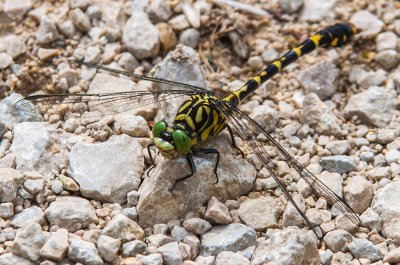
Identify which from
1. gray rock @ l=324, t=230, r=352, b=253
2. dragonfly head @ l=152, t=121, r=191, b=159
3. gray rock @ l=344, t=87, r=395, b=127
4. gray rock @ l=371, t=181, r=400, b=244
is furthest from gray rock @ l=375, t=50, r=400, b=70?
dragonfly head @ l=152, t=121, r=191, b=159

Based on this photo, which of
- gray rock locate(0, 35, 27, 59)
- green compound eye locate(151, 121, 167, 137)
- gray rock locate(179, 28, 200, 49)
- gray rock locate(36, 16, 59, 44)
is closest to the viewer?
green compound eye locate(151, 121, 167, 137)

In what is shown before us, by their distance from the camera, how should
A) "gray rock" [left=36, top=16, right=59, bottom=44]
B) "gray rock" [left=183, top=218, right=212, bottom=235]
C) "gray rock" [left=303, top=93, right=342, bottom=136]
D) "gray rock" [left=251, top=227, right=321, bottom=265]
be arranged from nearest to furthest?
"gray rock" [left=251, top=227, right=321, bottom=265] → "gray rock" [left=183, top=218, right=212, bottom=235] → "gray rock" [left=303, top=93, right=342, bottom=136] → "gray rock" [left=36, top=16, right=59, bottom=44]

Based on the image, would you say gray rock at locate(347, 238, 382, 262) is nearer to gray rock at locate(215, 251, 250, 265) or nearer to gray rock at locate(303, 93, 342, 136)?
gray rock at locate(215, 251, 250, 265)

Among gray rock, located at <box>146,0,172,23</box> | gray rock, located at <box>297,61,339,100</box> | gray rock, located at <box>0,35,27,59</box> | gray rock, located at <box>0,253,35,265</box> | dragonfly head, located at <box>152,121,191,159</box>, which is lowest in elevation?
gray rock, located at <box>0,253,35,265</box>

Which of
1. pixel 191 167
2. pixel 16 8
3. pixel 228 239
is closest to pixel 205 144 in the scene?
pixel 191 167

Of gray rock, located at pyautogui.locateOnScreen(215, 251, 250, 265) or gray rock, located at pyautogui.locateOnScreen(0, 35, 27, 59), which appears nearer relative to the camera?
gray rock, located at pyautogui.locateOnScreen(215, 251, 250, 265)

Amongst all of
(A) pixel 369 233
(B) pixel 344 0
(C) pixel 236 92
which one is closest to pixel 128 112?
(C) pixel 236 92

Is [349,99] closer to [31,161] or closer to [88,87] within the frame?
[88,87]

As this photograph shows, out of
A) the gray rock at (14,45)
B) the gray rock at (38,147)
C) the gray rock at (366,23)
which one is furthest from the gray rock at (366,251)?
the gray rock at (14,45)
